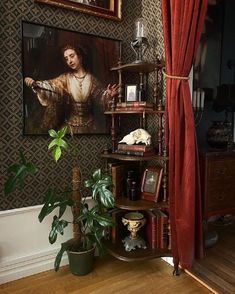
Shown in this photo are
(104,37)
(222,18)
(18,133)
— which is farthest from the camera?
(222,18)

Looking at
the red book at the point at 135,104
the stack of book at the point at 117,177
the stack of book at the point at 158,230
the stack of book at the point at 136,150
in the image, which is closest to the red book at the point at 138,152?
the stack of book at the point at 136,150

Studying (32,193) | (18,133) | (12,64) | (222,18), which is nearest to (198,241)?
(32,193)

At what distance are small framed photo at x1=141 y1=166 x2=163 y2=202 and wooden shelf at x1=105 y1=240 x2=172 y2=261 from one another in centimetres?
40

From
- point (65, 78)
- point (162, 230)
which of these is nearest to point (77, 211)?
point (162, 230)

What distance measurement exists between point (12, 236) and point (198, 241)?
4.57 ft

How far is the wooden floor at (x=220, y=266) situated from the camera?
187cm

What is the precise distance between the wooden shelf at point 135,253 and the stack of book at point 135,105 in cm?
112

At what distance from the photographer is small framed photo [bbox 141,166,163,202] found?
2078 mm

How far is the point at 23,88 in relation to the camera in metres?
1.90

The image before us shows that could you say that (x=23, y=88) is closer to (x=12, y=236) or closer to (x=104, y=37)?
(x=104, y=37)

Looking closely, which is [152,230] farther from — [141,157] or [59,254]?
[59,254]

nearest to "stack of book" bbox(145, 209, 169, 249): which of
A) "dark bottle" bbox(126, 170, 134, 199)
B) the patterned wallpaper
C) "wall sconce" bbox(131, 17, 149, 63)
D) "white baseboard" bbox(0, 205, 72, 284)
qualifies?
"dark bottle" bbox(126, 170, 134, 199)

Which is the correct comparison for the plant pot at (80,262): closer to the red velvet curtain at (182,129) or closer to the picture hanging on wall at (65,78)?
the red velvet curtain at (182,129)

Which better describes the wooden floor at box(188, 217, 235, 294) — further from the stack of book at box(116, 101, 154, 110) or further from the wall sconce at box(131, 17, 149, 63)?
the wall sconce at box(131, 17, 149, 63)
